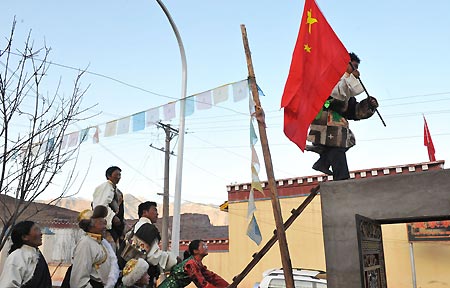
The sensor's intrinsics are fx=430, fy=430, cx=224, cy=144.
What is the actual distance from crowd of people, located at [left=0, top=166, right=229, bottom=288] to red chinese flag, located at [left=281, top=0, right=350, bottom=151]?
179cm

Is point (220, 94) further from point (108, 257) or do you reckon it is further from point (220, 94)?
point (108, 257)

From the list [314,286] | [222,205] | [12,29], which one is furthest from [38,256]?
[222,205]

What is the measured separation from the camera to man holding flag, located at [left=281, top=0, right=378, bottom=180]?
4.91 meters

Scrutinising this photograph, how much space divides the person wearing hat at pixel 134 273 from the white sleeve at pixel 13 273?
928 millimetres

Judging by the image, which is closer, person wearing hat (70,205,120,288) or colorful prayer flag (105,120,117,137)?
person wearing hat (70,205,120,288)

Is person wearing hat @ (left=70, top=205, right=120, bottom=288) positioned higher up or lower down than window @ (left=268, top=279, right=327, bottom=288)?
higher up

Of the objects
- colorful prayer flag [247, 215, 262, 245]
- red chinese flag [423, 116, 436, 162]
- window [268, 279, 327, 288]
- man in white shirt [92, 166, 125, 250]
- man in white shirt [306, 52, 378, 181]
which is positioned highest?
red chinese flag [423, 116, 436, 162]

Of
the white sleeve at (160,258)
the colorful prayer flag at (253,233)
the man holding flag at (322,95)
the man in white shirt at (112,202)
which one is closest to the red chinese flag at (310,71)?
the man holding flag at (322,95)

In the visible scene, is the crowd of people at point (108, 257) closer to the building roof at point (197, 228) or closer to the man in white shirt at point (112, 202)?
the man in white shirt at point (112, 202)

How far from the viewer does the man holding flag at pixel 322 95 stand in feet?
16.1

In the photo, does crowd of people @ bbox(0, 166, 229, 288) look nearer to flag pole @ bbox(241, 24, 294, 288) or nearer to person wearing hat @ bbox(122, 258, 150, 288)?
person wearing hat @ bbox(122, 258, 150, 288)

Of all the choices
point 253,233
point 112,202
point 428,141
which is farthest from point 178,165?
point 428,141

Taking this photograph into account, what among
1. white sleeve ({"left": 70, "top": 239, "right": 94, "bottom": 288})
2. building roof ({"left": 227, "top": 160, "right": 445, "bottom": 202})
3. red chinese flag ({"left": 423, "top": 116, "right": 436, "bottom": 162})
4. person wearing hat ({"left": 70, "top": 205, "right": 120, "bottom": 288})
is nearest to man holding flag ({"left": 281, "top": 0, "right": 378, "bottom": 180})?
person wearing hat ({"left": 70, "top": 205, "right": 120, "bottom": 288})

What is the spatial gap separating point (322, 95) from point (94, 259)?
2996 millimetres
